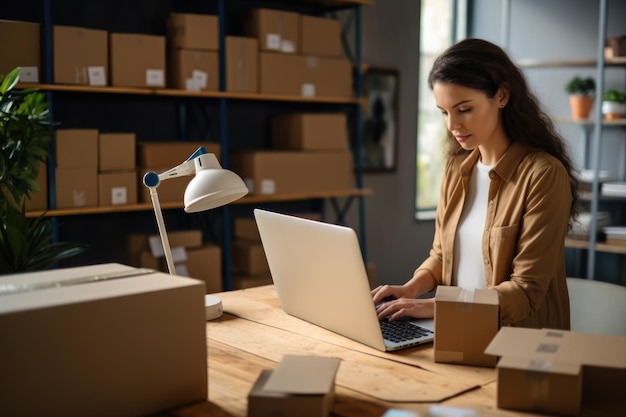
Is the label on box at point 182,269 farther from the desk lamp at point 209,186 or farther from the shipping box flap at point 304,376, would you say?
the shipping box flap at point 304,376

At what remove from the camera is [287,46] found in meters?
4.08

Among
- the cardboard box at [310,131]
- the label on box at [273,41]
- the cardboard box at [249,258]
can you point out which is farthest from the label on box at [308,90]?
the cardboard box at [249,258]

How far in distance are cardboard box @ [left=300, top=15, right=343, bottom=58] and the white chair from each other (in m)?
2.51

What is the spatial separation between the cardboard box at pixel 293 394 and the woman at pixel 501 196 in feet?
1.79

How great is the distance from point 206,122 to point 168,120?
0.23m

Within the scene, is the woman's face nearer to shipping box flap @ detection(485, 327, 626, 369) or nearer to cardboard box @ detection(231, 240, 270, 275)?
shipping box flap @ detection(485, 327, 626, 369)

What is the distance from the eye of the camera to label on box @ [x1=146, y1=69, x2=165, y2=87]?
3.58 m

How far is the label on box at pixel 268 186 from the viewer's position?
397 cm

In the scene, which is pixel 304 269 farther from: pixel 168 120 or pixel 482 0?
pixel 482 0

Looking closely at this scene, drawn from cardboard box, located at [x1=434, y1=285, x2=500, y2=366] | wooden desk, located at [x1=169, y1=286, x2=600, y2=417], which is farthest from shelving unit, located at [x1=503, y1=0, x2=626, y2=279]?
cardboard box, located at [x1=434, y1=285, x2=500, y2=366]

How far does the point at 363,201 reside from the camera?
491 cm

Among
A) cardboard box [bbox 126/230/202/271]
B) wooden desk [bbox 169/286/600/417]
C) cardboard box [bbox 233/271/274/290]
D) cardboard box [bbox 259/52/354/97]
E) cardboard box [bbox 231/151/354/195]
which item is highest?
cardboard box [bbox 259/52/354/97]

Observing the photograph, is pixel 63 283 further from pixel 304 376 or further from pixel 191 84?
pixel 191 84

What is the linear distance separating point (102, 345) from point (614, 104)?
162 inches
